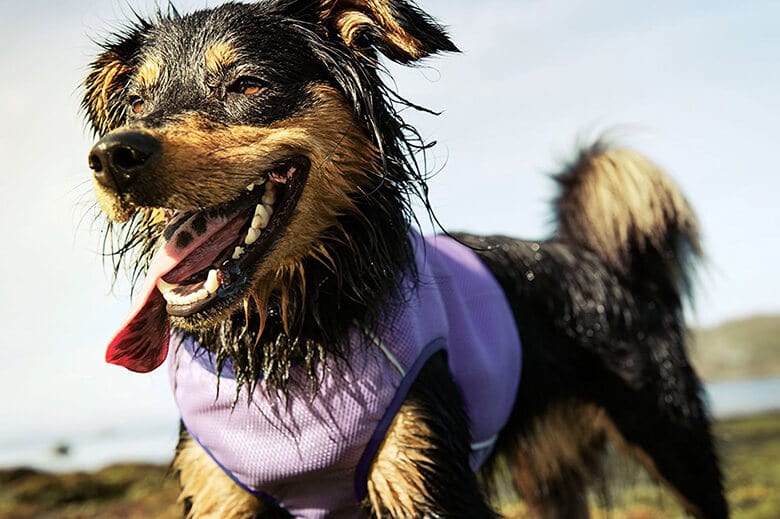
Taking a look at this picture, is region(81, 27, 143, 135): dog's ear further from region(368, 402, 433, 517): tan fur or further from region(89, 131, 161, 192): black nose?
region(368, 402, 433, 517): tan fur

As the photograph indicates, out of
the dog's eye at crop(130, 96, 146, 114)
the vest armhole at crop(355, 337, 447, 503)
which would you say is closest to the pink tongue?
the dog's eye at crop(130, 96, 146, 114)

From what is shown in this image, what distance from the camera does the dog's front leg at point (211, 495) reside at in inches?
129

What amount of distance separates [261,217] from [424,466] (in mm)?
1030

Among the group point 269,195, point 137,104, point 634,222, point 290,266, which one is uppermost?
point 137,104

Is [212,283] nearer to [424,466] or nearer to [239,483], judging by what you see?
[239,483]

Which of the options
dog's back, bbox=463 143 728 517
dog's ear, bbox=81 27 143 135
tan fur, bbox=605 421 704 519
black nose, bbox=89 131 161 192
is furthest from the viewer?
tan fur, bbox=605 421 704 519

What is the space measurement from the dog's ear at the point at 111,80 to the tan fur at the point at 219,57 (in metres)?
0.57

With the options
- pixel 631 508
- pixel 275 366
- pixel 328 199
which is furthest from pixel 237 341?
pixel 631 508

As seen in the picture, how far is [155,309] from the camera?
300cm

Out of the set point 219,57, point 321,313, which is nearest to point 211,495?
point 321,313

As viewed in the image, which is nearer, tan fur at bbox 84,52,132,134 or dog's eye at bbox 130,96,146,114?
dog's eye at bbox 130,96,146,114

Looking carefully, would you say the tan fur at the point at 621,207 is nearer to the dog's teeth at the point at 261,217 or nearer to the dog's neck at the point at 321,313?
the dog's neck at the point at 321,313

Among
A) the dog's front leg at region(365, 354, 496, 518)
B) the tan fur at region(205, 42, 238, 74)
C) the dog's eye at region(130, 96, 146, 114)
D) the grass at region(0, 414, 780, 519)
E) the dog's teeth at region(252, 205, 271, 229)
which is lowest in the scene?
the grass at region(0, 414, 780, 519)

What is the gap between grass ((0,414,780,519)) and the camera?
6023 millimetres
